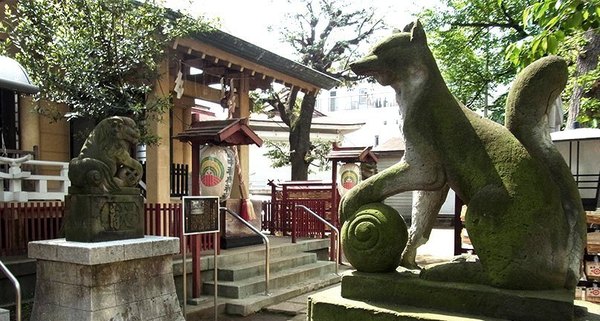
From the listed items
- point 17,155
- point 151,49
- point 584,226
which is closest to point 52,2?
point 151,49

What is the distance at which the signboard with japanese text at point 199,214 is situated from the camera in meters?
6.43

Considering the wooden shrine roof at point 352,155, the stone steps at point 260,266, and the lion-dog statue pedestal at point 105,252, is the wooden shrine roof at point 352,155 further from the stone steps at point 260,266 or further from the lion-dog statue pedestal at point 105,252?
the lion-dog statue pedestal at point 105,252

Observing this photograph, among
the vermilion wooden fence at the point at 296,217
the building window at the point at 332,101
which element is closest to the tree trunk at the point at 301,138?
the vermilion wooden fence at the point at 296,217

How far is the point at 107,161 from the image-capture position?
5648mm

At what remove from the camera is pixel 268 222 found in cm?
1217

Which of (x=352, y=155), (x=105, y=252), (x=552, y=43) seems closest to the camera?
(x=552, y=43)

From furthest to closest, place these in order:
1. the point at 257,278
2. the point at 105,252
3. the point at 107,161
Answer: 1. the point at 257,278
2. the point at 107,161
3. the point at 105,252

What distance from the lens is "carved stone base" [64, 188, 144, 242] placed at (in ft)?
17.4

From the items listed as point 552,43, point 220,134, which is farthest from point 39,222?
point 552,43

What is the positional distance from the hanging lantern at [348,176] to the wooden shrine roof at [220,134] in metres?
Answer: 3.29

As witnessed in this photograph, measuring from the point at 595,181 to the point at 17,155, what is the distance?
10829 millimetres

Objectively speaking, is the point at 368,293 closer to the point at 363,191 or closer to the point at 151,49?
the point at 363,191

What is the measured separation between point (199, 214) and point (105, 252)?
5.77 feet

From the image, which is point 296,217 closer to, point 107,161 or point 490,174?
point 107,161
